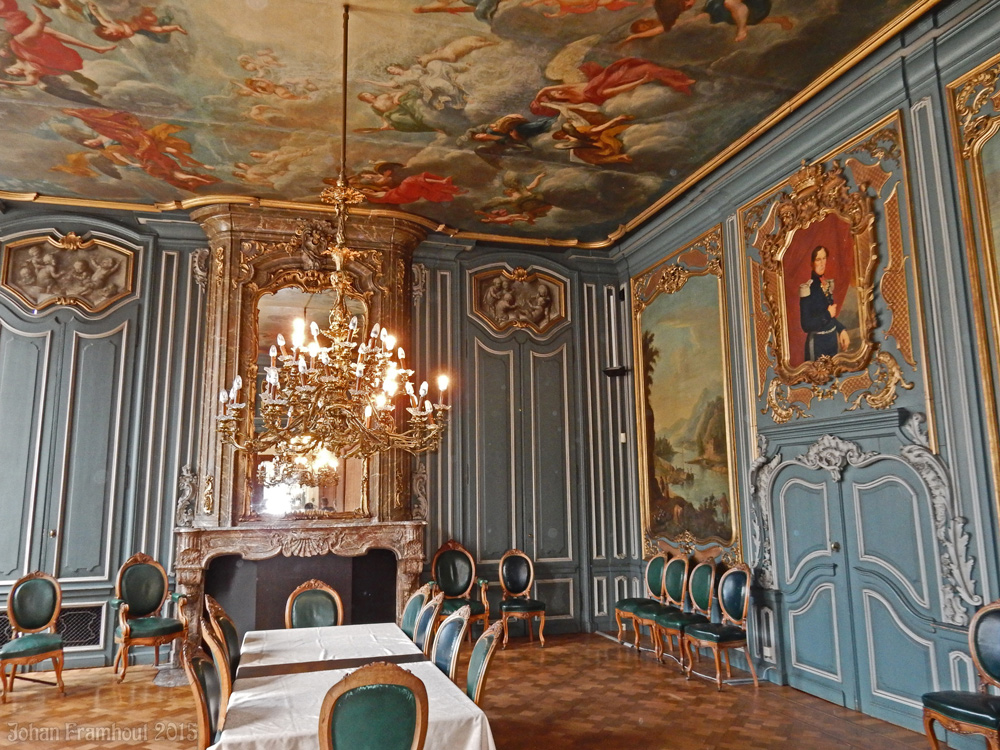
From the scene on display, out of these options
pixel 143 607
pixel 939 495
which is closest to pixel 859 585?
pixel 939 495

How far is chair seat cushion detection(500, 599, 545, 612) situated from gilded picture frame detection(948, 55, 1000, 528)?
14.8 feet

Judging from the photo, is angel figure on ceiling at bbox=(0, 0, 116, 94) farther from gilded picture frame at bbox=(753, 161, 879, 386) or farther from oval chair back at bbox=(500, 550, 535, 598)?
oval chair back at bbox=(500, 550, 535, 598)

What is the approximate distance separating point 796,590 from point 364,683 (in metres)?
4.36

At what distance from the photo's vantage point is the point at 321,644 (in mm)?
4480

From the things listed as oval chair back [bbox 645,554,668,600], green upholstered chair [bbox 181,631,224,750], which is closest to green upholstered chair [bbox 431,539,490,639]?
oval chair back [bbox 645,554,668,600]

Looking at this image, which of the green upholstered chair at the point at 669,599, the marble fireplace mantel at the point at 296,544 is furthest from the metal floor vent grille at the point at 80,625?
the green upholstered chair at the point at 669,599

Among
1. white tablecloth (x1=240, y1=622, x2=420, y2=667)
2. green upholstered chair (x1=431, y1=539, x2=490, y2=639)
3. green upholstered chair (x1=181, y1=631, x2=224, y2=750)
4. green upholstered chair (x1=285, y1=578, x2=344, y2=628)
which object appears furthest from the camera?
green upholstered chair (x1=431, y1=539, x2=490, y2=639)

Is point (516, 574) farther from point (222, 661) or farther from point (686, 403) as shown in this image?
point (222, 661)

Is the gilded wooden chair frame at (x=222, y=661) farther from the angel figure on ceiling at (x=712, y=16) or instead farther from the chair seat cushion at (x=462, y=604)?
the angel figure on ceiling at (x=712, y=16)

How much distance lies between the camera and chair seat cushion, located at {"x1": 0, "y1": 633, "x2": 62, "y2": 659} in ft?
18.9

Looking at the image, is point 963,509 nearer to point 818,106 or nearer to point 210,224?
point 818,106

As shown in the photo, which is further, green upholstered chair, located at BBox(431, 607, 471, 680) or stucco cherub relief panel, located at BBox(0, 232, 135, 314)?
stucco cherub relief panel, located at BBox(0, 232, 135, 314)

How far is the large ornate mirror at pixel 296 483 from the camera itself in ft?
24.7

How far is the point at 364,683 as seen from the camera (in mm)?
Result: 2697
